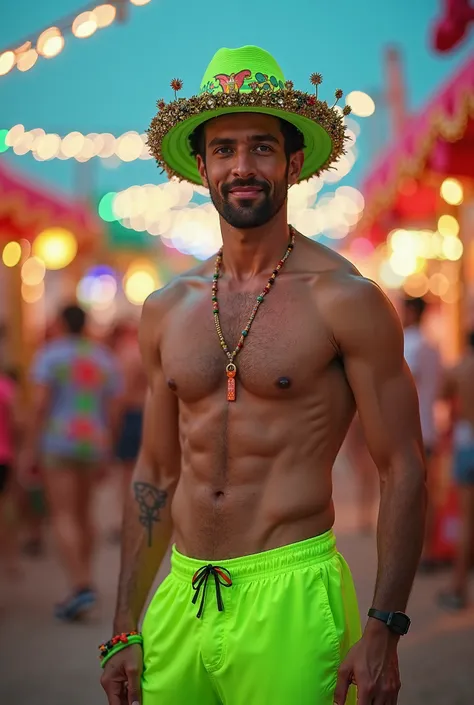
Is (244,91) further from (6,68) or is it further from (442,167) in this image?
(442,167)

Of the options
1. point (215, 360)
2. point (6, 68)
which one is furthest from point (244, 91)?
point (6, 68)

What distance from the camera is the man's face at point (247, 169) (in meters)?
2.80

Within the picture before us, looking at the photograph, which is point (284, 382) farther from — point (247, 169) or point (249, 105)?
point (249, 105)

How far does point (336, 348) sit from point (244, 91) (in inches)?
30.1

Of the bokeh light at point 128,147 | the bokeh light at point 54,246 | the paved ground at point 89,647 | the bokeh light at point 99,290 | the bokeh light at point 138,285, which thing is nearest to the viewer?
the paved ground at point 89,647

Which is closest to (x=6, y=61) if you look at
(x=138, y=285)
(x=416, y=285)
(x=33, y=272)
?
(x=416, y=285)

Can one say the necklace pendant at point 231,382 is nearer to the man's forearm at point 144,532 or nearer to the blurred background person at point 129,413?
the man's forearm at point 144,532

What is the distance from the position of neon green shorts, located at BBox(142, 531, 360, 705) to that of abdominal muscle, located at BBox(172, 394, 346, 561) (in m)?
0.05

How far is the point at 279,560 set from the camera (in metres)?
2.66

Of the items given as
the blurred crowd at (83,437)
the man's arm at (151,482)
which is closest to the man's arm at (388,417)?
the man's arm at (151,482)

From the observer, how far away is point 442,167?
8.15m

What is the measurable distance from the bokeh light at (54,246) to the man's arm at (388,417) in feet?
36.7

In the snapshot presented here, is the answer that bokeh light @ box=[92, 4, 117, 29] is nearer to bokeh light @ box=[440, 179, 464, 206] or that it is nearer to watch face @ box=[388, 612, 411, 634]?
watch face @ box=[388, 612, 411, 634]

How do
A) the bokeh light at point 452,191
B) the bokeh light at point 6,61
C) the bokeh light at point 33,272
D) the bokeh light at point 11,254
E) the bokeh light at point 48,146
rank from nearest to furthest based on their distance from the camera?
the bokeh light at point 6,61, the bokeh light at point 452,191, the bokeh light at point 48,146, the bokeh light at point 11,254, the bokeh light at point 33,272
